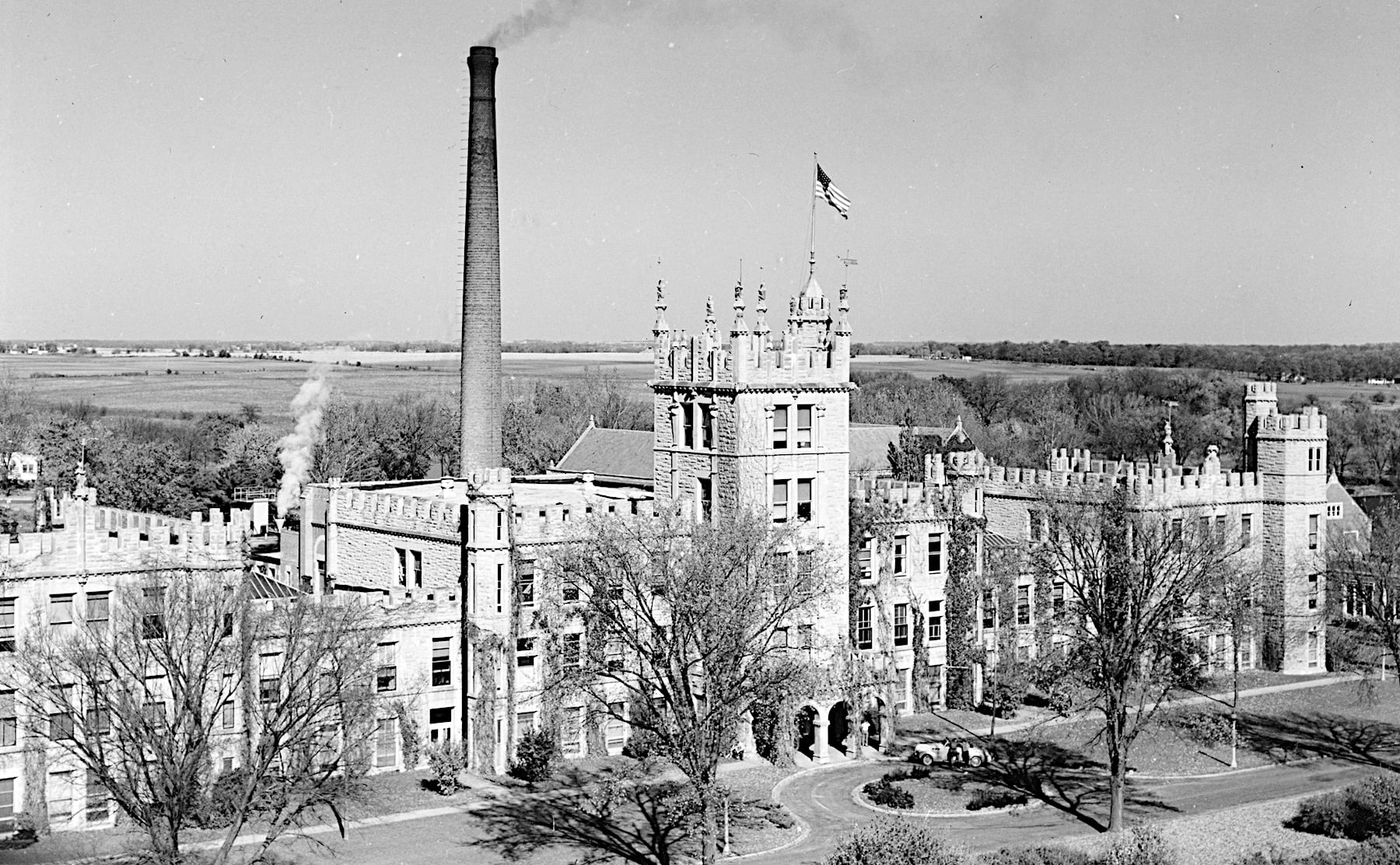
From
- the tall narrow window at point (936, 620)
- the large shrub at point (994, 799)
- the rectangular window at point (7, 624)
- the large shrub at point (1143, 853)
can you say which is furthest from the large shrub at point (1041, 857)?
the rectangular window at point (7, 624)

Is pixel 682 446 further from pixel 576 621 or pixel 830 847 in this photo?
pixel 830 847

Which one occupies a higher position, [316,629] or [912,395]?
[912,395]

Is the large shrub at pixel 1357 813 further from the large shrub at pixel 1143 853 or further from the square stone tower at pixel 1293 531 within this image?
the square stone tower at pixel 1293 531

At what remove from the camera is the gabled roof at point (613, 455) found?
9062 cm

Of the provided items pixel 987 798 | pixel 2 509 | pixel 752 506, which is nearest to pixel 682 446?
pixel 752 506

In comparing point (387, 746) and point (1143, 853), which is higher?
point (387, 746)

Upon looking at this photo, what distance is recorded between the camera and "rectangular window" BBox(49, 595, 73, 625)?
51.2 metres

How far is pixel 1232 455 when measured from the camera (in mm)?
149750

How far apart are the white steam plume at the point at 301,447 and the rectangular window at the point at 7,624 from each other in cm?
2622

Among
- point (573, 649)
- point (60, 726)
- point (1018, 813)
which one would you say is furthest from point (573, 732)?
point (60, 726)

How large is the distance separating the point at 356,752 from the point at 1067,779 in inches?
969

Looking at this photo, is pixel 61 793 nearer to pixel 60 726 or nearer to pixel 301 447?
pixel 60 726

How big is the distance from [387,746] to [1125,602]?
25719mm

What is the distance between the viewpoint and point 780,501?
203 ft
